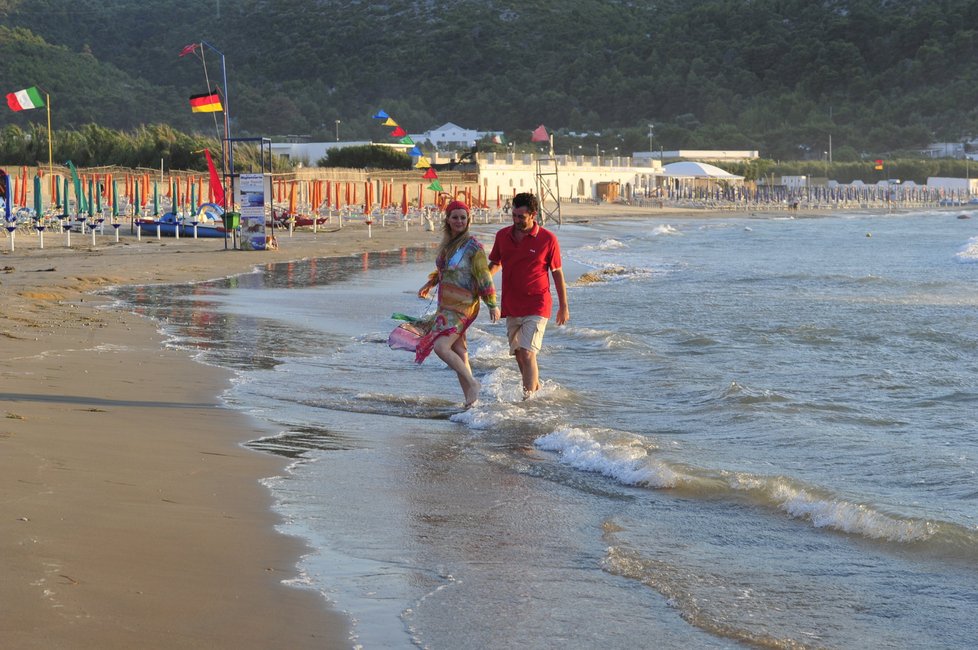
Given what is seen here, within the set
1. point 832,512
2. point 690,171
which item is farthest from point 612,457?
point 690,171

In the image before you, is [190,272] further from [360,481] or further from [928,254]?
[928,254]

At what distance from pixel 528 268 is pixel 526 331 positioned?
0.43 m

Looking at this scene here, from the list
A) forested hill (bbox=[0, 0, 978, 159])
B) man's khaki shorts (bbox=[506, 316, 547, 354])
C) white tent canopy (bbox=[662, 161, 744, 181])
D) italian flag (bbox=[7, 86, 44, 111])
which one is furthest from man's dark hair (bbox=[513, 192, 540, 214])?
forested hill (bbox=[0, 0, 978, 159])

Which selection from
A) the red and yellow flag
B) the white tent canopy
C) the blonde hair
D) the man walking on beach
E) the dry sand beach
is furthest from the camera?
the white tent canopy

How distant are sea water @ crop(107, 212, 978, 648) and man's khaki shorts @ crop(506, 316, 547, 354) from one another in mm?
468

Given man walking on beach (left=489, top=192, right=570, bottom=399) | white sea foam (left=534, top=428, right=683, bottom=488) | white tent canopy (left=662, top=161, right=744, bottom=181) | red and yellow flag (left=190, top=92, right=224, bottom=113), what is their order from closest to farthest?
white sea foam (left=534, top=428, right=683, bottom=488)
man walking on beach (left=489, top=192, right=570, bottom=399)
red and yellow flag (left=190, top=92, right=224, bottom=113)
white tent canopy (left=662, top=161, right=744, bottom=181)

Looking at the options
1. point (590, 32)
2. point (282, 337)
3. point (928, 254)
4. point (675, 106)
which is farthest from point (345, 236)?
point (590, 32)

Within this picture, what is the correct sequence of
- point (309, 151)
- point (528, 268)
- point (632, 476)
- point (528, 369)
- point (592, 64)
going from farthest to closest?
point (592, 64)
point (309, 151)
point (528, 369)
point (528, 268)
point (632, 476)

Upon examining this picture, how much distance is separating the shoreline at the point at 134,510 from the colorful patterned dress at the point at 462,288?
148 centimetres

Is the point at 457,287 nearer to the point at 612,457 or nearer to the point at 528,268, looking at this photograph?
the point at 528,268

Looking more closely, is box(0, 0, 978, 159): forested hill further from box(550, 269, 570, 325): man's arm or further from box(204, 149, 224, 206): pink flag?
box(550, 269, 570, 325): man's arm

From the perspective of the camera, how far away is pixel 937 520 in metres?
5.63

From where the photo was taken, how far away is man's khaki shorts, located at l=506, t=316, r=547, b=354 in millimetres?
8602

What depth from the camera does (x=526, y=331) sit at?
8617 millimetres
